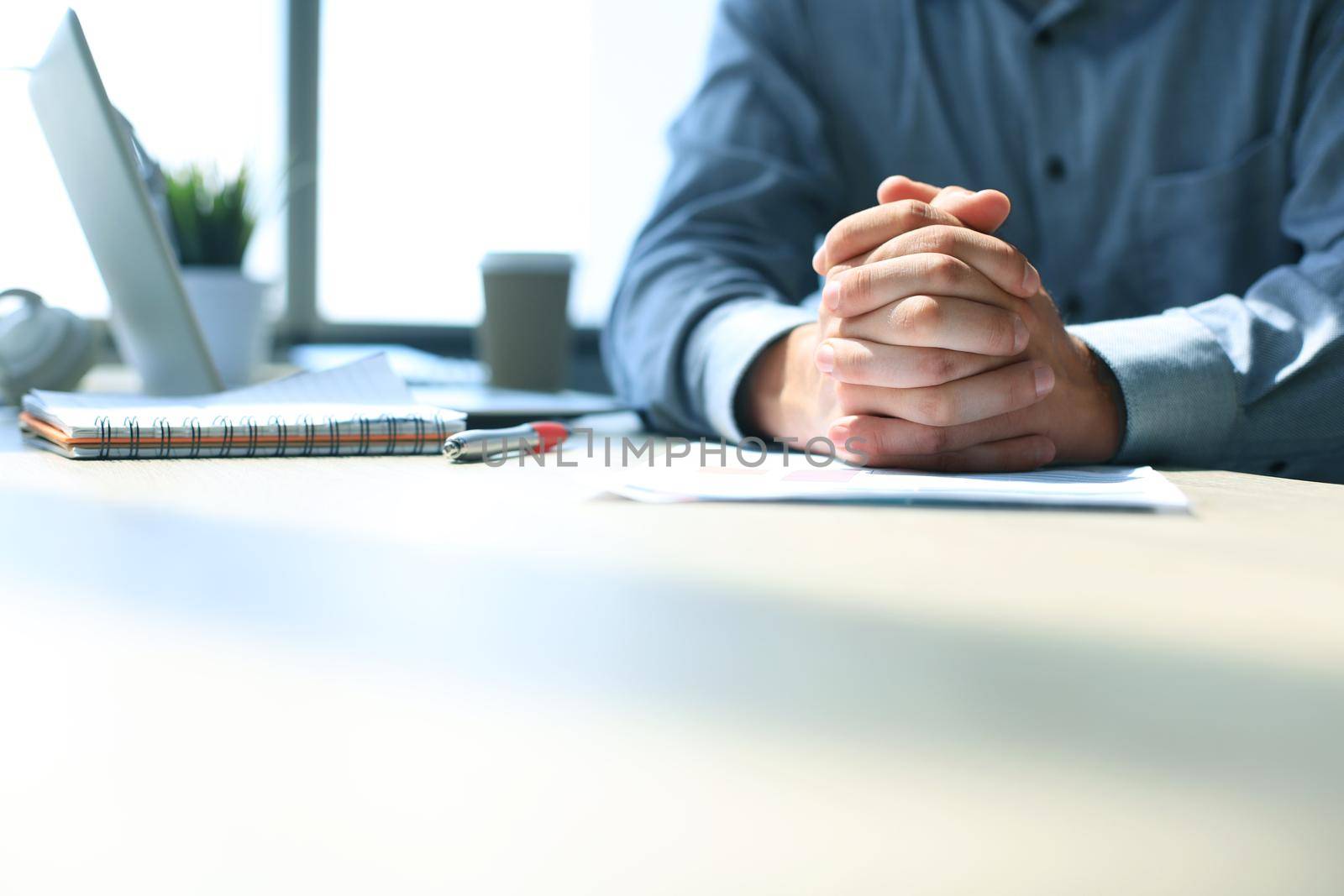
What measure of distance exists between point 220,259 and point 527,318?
0.46 meters

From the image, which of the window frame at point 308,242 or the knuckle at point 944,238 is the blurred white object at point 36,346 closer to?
the knuckle at point 944,238

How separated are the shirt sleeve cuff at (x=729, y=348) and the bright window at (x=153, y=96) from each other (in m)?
1.18

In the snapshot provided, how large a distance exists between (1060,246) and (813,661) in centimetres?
93

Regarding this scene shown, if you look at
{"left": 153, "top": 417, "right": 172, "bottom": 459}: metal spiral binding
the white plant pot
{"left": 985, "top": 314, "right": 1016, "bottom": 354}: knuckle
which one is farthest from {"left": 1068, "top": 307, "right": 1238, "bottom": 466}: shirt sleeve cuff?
the white plant pot

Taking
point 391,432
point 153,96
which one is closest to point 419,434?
point 391,432

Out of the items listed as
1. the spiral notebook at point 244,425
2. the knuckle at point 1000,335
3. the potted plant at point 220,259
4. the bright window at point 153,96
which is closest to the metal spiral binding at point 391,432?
the spiral notebook at point 244,425

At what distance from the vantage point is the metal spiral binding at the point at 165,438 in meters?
0.62

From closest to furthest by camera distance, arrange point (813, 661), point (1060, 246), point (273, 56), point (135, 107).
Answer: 1. point (813, 661)
2. point (1060, 246)
3. point (135, 107)
4. point (273, 56)

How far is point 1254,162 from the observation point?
1.03 meters

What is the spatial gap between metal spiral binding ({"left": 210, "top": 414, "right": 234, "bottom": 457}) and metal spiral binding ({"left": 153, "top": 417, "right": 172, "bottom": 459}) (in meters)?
0.02

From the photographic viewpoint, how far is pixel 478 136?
94.5 inches

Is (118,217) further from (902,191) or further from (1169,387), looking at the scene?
(1169,387)

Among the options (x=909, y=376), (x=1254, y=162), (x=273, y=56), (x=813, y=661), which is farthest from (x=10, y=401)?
(x=273, y=56)

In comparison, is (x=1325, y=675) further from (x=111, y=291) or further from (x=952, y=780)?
(x=111, y=291)
